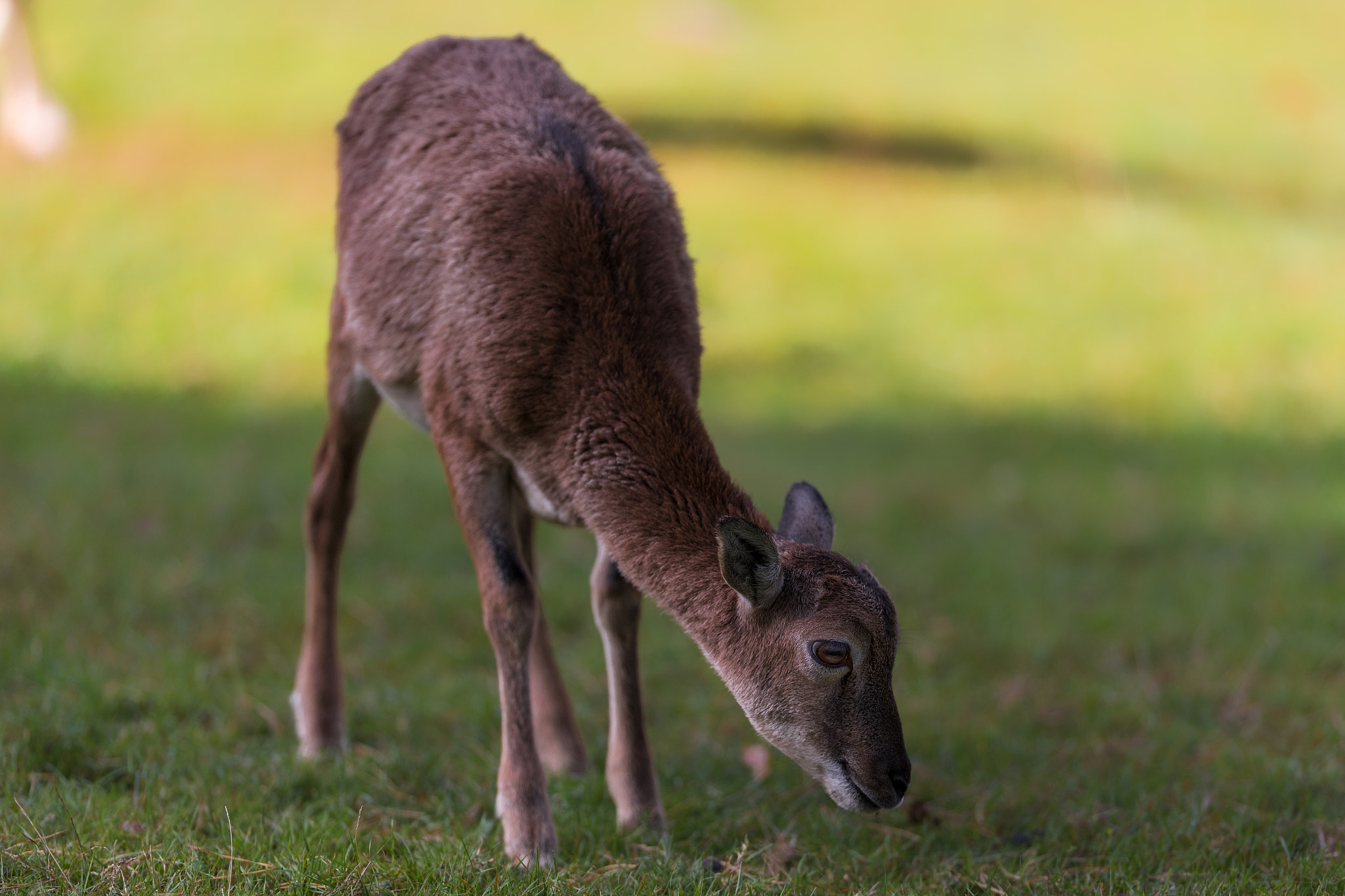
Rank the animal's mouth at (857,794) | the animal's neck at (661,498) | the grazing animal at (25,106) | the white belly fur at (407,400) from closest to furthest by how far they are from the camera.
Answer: the animal's mouth at (857,794) → the animal's neck at (661,498) → the white belly fur at (407,400) → the grazing animal at (25,106)

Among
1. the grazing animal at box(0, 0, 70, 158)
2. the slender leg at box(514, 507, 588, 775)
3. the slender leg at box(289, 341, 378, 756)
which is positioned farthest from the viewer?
the grazing animal at box(0, 0, 70, 158)

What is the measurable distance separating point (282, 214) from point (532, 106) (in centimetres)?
1058

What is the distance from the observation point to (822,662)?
12.7 ft

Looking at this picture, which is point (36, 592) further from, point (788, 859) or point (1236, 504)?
point (1236, 504)

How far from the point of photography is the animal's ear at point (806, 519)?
438 centimetres

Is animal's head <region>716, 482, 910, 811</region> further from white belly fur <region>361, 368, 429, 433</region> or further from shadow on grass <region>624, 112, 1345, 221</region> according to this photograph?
shadow on grass <region>624, 112, 1345, 221</region>

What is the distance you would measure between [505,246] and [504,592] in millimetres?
1188

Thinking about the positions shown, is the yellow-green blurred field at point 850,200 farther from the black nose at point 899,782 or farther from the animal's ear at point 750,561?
the black nose at point 899,782

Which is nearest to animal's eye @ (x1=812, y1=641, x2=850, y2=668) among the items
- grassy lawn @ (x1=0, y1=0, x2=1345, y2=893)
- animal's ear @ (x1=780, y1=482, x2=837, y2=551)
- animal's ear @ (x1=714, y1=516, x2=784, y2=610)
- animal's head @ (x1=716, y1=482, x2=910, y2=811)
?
animal's head @ (x1=716, y1=482, x2=910, y2=811)

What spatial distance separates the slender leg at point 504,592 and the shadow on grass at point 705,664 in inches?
9.9

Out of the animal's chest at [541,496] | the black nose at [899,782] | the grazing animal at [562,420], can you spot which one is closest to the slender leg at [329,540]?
the grazing animal at [562,420]

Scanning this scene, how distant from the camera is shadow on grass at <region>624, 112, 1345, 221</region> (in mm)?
19609

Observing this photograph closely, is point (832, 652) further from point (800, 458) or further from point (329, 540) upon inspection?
point (800, 458)

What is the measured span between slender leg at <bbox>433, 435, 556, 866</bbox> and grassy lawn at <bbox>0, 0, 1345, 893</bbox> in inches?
11.3
